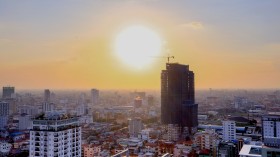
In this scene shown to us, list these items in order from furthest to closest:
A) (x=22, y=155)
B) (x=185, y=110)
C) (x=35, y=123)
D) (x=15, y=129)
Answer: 1. (x=15, y=129)
2. (x=185, y=110)
3. (x=22, y=155)
4. (x=35, y=123)

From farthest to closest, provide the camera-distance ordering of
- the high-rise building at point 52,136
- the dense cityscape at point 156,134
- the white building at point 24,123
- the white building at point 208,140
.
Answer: the white building at point 24,123 < the white building at point 208,140 < the dense cityscape at point 156,134 < the high-rise building at point 52,136

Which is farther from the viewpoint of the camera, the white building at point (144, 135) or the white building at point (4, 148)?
the white building at point (144, 135)

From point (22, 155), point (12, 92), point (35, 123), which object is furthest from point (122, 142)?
point (12, 92)

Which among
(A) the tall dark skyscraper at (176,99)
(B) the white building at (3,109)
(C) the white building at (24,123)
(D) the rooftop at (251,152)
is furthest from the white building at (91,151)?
(B) the white building at (3,109)

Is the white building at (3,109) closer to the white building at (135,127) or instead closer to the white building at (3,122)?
the white building at (3,122)

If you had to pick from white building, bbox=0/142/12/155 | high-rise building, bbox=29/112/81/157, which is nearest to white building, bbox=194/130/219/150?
high-rise building, bbox=29/112/81/157

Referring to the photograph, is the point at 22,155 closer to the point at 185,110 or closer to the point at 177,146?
the point at 177,146
